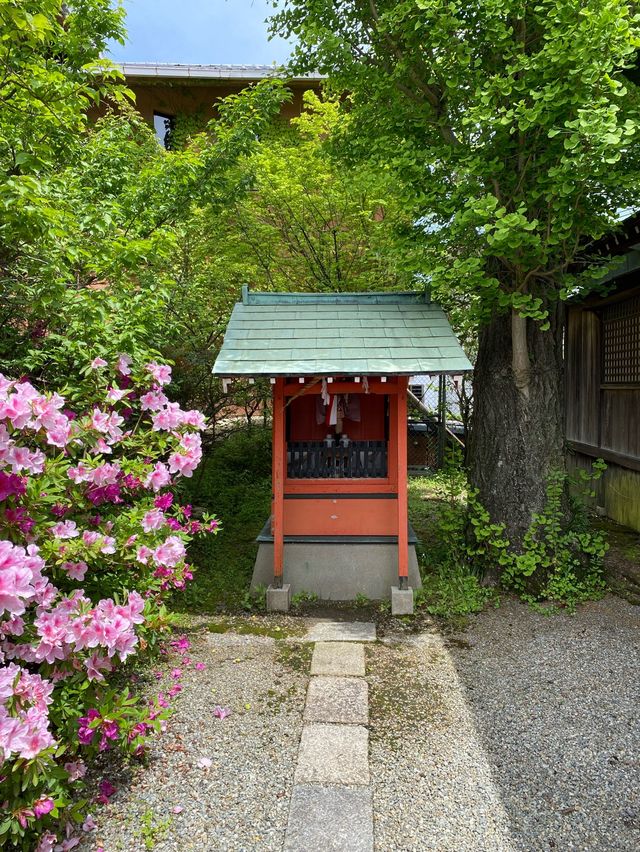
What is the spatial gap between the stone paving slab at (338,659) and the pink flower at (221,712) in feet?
2.61

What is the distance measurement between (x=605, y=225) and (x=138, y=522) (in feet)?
15.7

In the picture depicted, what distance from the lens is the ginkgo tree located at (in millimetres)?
4312

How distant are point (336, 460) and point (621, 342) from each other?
512cm

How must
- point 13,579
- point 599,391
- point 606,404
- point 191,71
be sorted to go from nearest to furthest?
point 13,579 → point 606,404 → point 599,391 → point 191,71

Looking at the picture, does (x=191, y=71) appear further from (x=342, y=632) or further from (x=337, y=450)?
(x=342, y=632)

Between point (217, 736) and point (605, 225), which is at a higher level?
point (605, 225)

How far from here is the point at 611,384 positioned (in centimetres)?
846

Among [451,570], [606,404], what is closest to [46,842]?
[451,570]

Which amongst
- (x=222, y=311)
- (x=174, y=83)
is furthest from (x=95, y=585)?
(x=174, y=83)

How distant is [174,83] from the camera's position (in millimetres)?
15344

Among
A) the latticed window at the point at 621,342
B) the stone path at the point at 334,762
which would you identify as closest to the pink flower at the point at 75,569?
the stone path at the point at 334,762

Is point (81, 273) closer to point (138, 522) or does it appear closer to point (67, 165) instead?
point (67, 165)

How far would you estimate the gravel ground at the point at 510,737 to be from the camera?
2.69 meters

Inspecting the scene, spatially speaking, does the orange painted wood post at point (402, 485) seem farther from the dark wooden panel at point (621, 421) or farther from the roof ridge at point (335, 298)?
the dark wooden panel at point (621, 421)
